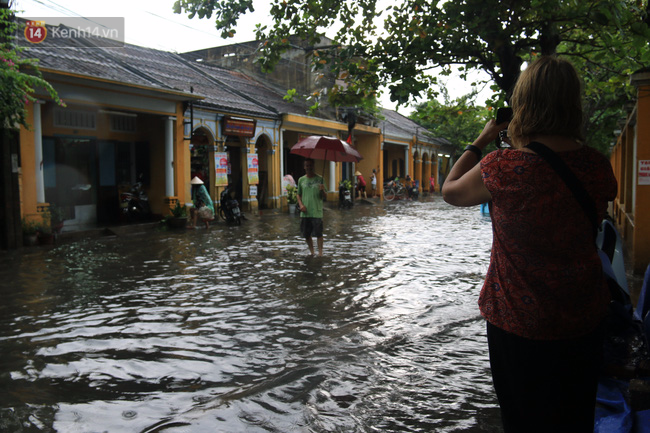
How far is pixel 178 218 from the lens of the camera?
15609 mm

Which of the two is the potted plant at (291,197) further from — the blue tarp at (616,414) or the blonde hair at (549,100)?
the blonde hair at (549,100)

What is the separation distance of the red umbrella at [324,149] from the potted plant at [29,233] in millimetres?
5786

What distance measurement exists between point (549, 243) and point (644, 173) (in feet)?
23.6

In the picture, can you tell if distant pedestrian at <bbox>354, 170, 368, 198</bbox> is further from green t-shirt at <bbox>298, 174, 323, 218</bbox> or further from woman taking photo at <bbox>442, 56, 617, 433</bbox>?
woman taking photo at <bbox>442, 56, 617, 433</bbox>

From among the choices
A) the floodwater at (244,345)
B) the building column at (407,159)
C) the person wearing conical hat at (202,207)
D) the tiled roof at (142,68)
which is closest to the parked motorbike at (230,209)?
the person wearing conical hat at (202,207)

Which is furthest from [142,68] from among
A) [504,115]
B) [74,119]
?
[504,115]

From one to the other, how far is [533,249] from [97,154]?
15344 millimetres

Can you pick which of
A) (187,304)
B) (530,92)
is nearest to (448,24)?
(530,92)

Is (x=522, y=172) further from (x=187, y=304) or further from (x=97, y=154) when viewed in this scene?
(x=97, y=154)

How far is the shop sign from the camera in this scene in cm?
1845

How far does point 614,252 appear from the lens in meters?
2.68

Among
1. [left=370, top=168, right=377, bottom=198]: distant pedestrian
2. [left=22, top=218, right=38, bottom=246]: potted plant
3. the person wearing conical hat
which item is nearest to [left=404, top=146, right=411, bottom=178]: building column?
[left=370, top=168, right=377, bottom=198]: distant pedestrian

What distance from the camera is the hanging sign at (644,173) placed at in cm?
796

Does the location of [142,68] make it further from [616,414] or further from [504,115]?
[616,414]
